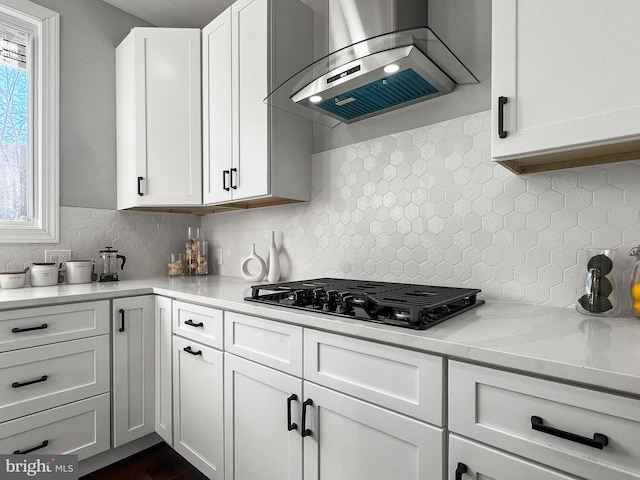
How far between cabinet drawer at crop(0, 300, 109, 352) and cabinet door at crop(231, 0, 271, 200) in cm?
95

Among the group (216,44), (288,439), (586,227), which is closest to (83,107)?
(216,44)

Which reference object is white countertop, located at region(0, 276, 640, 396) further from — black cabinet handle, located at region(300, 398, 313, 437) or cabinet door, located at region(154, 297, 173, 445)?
cabinet door, located at region(154, 297, 173, 445)

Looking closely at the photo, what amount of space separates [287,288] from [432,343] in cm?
71

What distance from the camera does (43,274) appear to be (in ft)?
7.16

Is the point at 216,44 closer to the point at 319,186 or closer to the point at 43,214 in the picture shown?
the point at 319,186

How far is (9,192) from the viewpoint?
7.39 ft

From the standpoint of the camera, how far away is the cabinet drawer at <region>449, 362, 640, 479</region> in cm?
71

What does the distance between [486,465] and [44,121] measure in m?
2.86

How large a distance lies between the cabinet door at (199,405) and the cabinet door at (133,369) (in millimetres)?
241

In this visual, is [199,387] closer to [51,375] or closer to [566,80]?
[51,375]

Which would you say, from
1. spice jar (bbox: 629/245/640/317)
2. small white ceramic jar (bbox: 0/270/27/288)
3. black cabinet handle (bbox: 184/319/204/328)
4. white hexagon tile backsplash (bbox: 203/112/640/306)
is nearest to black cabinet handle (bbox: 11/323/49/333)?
small white ceramic jar (bbox: 0/270/27/288)

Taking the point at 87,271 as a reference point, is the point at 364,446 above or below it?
below

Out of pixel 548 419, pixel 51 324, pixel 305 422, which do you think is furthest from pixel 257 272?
pixel 548 419

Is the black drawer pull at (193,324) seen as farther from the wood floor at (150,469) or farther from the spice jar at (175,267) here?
the spice jar at (175,267)
